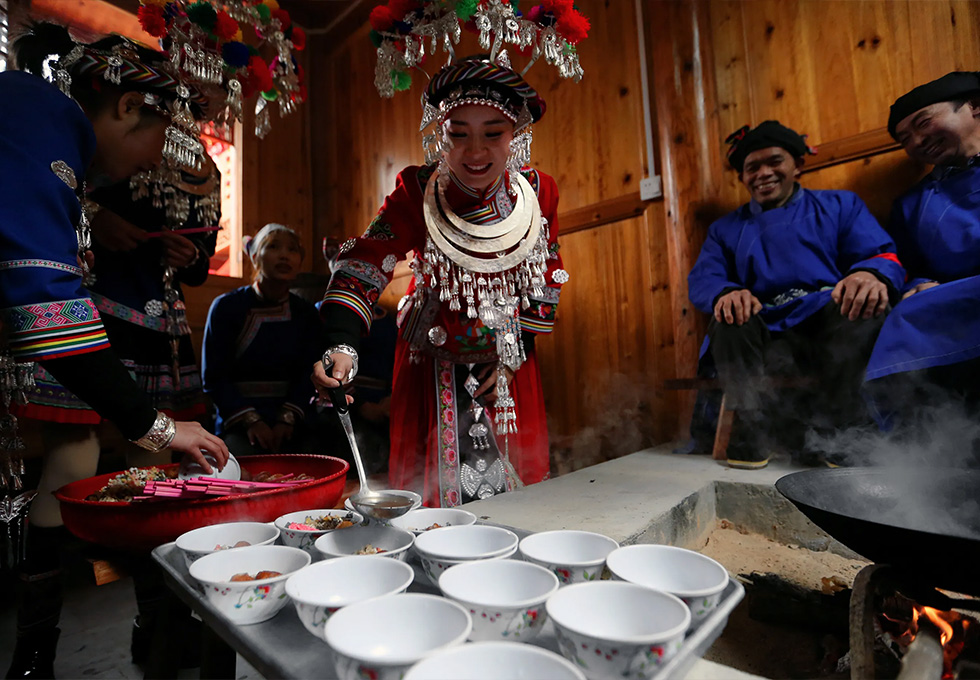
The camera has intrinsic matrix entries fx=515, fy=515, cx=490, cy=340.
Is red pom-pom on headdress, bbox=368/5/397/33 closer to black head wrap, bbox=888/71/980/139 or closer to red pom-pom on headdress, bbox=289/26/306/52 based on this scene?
red pom-pom on headdress, bbox=289/26/306/52

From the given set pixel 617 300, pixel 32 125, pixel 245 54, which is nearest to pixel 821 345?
pixel 617 300

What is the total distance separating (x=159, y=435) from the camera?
1012mm

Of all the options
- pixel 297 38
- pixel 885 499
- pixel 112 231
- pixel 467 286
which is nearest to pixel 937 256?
pixel 885 499

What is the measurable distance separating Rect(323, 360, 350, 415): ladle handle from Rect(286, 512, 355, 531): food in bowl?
270 millimetres

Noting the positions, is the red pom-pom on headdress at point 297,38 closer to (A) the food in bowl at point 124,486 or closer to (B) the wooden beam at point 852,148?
(A) the food in bowl at point 124,486

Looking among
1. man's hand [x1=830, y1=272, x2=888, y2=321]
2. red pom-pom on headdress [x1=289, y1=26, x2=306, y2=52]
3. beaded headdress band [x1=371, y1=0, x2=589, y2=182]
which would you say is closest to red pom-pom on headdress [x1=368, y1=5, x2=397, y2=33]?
beaded headdress band [x1=371, y1=0, x2=589, y2=182]

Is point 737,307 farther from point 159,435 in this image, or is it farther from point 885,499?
point 159,435

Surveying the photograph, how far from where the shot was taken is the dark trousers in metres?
1.98

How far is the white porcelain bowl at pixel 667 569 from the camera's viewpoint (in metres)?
0.69

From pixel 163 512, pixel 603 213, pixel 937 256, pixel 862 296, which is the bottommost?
pixel 163 512

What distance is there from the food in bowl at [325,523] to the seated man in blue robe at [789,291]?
1.64m

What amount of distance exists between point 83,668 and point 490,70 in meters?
2.04

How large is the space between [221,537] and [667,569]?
0.73 metres

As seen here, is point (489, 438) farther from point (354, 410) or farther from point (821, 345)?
point (354, 410)
